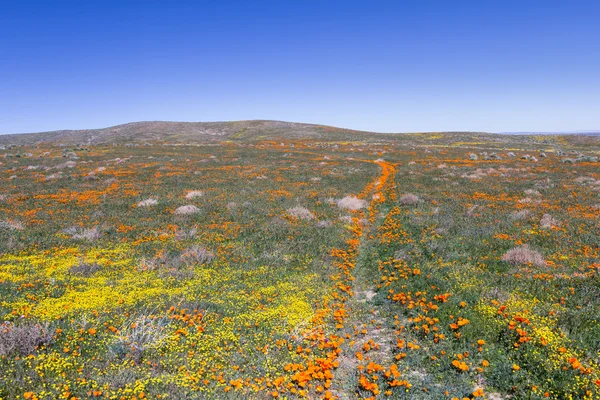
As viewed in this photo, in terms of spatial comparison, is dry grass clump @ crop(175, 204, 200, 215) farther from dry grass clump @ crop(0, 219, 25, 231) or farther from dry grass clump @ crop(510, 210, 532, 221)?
dry grass clump @ crop(510, 210, 532, 221)

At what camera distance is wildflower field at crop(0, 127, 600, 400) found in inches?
262

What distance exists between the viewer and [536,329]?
7.83m

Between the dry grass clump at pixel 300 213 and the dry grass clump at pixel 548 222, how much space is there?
1199cm

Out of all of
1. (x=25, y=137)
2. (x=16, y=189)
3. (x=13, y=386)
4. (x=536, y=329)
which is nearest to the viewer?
(x=13, y=386)

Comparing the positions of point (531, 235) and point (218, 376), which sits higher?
point (531, 235)

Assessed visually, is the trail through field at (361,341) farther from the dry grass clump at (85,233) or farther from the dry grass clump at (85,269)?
the dry grass clump at (85,233)

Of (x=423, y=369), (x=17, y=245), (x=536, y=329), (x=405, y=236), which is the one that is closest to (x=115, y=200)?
(x=17, y=245)

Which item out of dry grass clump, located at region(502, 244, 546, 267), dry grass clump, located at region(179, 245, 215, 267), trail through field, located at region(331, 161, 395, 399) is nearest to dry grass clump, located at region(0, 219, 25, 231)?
dry grass clump, located at region(179, 245, 215, 267)

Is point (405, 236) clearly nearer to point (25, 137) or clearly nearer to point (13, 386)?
point (13, 386)

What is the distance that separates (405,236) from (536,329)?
8019 millimetres

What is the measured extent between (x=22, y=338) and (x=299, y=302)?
22.3 feet

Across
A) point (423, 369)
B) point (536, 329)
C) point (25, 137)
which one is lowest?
point (423, 369)

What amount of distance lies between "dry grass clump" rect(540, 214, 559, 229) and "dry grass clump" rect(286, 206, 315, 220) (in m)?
12.0

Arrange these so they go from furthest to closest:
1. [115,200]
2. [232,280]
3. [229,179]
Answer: [229,179] < [115,200] < [232,280]
